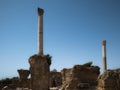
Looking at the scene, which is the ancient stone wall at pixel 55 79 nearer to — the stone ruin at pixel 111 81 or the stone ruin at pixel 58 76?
the stone ruin at pixel 58 76

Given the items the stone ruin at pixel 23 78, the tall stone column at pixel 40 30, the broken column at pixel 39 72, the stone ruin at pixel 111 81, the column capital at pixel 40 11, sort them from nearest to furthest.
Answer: the stone ruin at pixel 111 81
the broken column at pixel 39 72
the tall stone column at pixel 40 30
the column capital at pixel 40 11
the stone ruin at pixel 23 78

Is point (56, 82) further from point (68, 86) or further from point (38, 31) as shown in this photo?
point (68, 86)

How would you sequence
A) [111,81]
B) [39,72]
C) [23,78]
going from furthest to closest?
1. [23,78]
2. [39,72]
3. [111,81]

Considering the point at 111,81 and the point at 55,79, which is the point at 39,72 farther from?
the point at 55,79

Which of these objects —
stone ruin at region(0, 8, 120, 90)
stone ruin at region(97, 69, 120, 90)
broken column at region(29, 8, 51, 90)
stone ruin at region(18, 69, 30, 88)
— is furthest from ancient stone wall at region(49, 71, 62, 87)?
stone ruin at region(97, 69, 120, 90)

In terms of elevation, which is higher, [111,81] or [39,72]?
[111,81]

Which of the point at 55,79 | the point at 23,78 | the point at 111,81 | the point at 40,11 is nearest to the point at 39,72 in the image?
the point at 23,78

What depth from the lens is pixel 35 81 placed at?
18547mm

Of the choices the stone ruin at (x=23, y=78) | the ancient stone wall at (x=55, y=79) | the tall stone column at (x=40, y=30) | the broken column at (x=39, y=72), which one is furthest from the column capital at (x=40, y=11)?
the ancient stone wall at (x=55, y=79)

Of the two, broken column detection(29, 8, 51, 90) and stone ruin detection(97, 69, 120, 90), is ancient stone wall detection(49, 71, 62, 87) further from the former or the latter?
stone ruin detection(97, 69, 120, 90)

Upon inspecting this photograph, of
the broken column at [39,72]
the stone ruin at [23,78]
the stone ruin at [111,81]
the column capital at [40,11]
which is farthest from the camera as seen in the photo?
the stone ruin at [23,78]

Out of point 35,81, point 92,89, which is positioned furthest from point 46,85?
point 92,89

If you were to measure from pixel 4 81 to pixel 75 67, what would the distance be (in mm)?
16532

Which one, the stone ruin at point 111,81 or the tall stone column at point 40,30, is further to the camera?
the tall stone column at point 40,30
